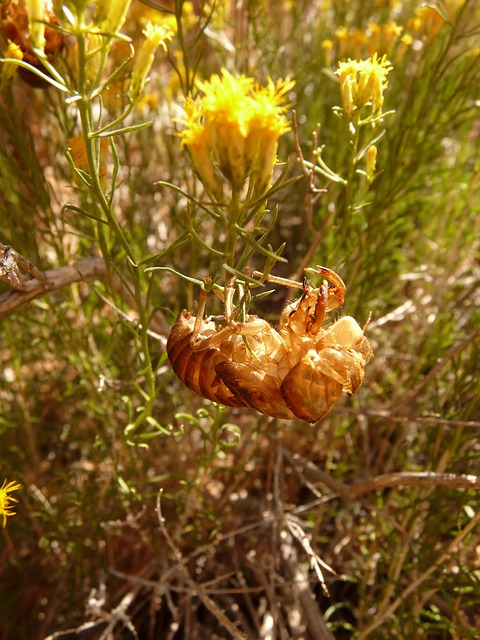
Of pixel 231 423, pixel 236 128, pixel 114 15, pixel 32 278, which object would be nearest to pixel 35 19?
pixel 114 15

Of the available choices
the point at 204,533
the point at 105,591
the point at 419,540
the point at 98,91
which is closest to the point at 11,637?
the point at 105,591

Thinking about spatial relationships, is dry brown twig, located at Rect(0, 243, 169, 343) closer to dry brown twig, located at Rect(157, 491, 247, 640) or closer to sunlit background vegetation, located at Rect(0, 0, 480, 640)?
sunlit background vegetation, located at Rect(0, 0, 480, 640)

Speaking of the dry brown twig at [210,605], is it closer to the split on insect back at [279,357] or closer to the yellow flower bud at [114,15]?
the split on insect back at [279,357]

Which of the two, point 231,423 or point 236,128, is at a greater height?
point 236,128

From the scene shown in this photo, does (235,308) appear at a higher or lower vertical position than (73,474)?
higher

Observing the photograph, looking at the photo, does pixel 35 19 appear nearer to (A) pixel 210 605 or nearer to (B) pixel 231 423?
(A) pixel 210 605

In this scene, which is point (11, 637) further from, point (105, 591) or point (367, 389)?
point (367, 389)
